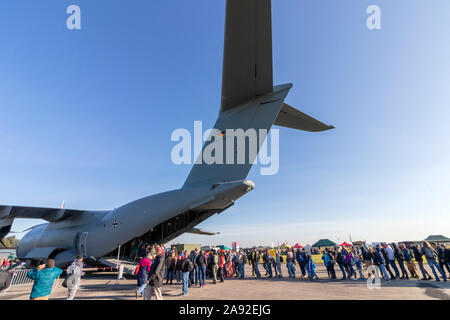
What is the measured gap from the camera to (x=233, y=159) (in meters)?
7.51

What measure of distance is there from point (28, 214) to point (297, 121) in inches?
521

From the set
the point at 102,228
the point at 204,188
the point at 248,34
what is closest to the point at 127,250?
the point at 102,228

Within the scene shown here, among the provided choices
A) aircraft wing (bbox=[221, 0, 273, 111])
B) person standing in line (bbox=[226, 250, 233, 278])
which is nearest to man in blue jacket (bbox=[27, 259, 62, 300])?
aircraft wing (bbox=[221, 0, 273, 111])

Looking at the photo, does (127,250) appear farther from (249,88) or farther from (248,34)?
(248,34)

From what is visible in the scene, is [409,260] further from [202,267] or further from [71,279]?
[71,279]

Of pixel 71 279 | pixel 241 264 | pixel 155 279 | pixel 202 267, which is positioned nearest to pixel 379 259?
pixel 241 264

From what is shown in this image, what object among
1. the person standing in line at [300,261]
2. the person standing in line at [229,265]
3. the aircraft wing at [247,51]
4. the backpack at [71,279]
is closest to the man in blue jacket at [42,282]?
the backpack at [71,279]

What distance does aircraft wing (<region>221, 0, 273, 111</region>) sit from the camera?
5238 mm

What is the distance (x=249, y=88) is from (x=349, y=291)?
644 centimetres

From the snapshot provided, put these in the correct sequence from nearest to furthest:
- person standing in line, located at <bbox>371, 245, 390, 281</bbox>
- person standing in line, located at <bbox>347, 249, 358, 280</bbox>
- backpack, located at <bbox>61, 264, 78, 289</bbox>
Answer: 1. backpack, located at <bbox>61, 264, 78, 289</bbox>
2. person standing in line, located at <bbox>371, 245, 390, 281</bbox>
3. person standing in line, located at <bbox>347, 249, 358, 280</bbox>

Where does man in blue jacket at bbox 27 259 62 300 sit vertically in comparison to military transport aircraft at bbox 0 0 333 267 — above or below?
below

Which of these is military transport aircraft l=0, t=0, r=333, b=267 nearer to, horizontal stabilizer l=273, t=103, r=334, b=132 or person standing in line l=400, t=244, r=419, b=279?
horizontal stabilizer l=273, t=103, r=334, b=132

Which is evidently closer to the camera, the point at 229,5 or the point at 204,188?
the point at 229,5

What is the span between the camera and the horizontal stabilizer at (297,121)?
9008mm
